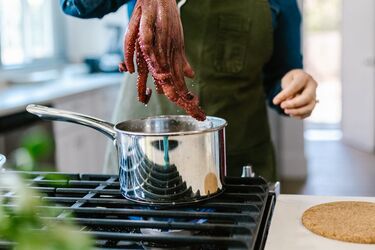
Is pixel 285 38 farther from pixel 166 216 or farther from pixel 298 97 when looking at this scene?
pixel 166 216

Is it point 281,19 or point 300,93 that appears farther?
point 281,19

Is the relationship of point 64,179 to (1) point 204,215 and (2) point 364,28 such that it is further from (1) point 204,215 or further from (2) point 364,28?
(2) point 364,28

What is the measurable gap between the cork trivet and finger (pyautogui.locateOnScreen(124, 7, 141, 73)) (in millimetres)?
327

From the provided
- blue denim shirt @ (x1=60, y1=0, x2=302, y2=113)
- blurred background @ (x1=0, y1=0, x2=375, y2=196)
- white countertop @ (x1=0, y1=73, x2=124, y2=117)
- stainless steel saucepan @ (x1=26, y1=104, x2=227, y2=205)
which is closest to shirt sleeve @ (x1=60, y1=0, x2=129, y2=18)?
blue denim shirt @ (x1=60, y1=0, x2=302, y2=113)

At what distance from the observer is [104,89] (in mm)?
3645

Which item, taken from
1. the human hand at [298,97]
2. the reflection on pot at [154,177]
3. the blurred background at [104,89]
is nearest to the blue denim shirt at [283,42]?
the human hand at [298,97]

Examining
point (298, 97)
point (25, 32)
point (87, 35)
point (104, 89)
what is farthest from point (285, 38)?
point (87, 35)

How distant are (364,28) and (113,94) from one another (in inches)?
102

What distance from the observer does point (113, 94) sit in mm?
3850

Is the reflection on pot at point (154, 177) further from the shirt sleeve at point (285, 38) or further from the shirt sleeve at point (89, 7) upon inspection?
the shirt sleeve at point (285, 38)

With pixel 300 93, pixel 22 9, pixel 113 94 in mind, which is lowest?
pixel 113 94

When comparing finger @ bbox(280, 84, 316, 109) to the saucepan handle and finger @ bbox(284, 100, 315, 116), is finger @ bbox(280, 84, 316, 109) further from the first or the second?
the saucepan handle

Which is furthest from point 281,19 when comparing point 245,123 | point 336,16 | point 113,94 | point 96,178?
point 336,16

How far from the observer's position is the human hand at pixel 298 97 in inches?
41.2
